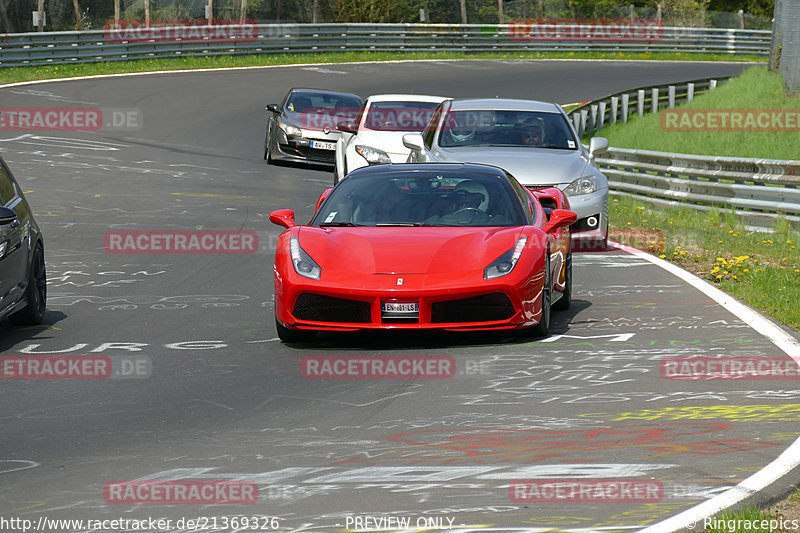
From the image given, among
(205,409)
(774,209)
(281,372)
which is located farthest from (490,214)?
(774,209)

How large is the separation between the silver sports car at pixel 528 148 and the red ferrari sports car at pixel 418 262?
13.9 ft

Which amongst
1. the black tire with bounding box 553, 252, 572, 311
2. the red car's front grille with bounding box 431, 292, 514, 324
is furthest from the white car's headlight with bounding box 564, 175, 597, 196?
the red car's front grille with bounding box 431, 292, 514, 324

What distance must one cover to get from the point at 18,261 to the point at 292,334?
218 centimetres

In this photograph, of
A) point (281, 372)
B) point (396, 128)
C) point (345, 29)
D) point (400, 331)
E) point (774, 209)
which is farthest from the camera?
point (345, 29)

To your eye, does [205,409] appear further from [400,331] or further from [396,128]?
[396,128]

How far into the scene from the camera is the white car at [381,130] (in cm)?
1897

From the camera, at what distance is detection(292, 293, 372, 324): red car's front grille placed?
8836 mm

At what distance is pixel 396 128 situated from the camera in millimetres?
19938

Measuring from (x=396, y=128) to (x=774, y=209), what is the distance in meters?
5.97

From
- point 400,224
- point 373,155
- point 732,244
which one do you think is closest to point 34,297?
point 400,224

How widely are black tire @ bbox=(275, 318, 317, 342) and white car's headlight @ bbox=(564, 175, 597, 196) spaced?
18.7 ft

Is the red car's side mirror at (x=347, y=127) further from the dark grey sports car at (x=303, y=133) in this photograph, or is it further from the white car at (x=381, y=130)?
the dark grey sports car at (x=303, y=133)

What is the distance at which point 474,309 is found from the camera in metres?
8.92

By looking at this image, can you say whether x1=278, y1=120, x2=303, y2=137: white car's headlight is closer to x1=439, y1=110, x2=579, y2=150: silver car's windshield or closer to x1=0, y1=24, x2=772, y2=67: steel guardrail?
x1=439, y1=110, x2=579, y2=150: silver car's windshield
